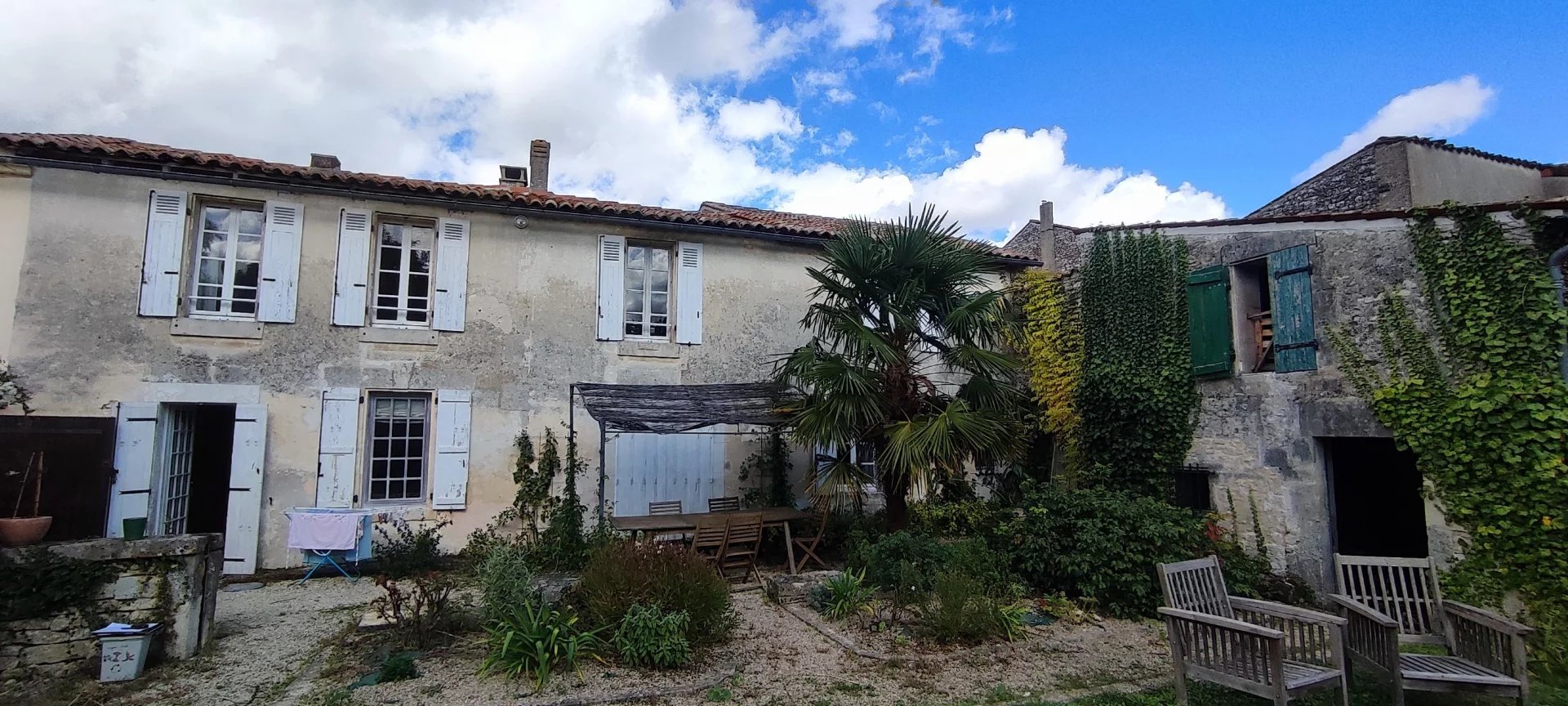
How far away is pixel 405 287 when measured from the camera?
894 cm

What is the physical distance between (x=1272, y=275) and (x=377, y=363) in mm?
9941

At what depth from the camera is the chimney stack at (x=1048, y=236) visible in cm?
1722

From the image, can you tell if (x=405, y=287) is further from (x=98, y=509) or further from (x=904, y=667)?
(x=904, y=667)

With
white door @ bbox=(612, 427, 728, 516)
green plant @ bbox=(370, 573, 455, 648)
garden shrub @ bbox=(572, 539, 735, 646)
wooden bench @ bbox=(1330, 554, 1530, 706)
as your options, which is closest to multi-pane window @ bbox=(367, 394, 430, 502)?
white door @ bbox=(612, 427, 728, 516)

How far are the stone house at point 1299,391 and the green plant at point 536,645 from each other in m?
6.62

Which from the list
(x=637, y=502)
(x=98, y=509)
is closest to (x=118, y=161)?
(x=98, y=509)

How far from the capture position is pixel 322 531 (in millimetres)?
7961

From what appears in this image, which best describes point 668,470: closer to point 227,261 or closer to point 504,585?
point 504,585

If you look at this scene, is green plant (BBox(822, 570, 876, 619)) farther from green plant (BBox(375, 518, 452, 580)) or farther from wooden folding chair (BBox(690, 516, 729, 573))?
green plant (BBox(375, 518, 452, 580))

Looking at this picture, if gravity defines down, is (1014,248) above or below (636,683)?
above

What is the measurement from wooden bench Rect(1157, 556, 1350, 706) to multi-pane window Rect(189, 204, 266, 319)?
957cm

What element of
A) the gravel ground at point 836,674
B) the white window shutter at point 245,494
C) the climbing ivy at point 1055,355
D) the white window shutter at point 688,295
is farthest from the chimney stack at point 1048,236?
the white window shutter at point 245,494

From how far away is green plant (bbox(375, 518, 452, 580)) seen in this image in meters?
8.04

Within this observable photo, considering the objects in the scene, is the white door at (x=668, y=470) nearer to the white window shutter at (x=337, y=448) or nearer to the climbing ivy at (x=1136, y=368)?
the white window shutter at (x=337, y=448)
